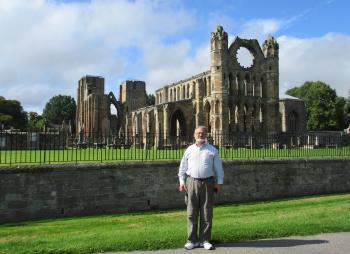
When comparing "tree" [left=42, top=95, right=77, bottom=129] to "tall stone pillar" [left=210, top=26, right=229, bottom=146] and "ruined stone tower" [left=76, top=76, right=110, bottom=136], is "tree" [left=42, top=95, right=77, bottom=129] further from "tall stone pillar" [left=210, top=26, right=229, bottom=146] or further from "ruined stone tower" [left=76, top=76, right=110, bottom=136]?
"tall stone pillar" [left=210, top=26, right=229, bottom=146]

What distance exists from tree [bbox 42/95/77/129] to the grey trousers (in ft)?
311

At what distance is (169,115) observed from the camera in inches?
1902

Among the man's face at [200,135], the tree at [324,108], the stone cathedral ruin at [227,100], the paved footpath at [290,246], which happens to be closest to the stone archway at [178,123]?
the stone cathedral ruin at [227,100]

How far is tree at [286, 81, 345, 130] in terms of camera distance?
231ft

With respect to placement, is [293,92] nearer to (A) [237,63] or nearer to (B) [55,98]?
(A) [237,63]

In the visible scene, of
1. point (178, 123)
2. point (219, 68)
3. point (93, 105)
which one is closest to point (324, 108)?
point (178, 123)

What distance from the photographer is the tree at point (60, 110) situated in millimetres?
99000

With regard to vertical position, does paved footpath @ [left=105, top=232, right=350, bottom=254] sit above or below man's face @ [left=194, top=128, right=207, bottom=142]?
below

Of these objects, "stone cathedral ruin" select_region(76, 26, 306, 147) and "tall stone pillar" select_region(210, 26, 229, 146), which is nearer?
"tall stone pillar" select_region(210, 26, 229, 146)

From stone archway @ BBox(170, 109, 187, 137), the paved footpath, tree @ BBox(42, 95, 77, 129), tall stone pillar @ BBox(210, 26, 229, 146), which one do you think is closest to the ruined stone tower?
stone archway @ BBox(170, 109, 187, 137)

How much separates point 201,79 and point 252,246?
143 ft

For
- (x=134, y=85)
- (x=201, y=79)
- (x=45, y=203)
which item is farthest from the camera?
(x=134, y=85)

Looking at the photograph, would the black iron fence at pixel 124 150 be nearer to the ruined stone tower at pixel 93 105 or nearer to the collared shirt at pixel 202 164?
the collared shirt at pixel 202 164

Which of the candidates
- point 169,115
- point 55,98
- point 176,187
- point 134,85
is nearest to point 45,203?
point 176,187
